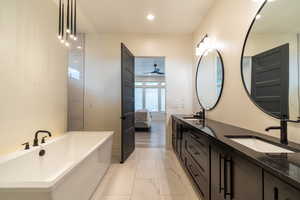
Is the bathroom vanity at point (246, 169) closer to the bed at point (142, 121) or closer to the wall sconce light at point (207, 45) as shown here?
the wall sconce light at point (207, 45)

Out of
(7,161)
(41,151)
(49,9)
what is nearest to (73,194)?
(7,161)

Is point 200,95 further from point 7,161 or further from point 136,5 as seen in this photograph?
point 7,161

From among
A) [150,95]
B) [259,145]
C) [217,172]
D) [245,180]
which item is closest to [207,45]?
[259,145]

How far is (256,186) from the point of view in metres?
1.05

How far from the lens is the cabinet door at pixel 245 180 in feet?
3.40

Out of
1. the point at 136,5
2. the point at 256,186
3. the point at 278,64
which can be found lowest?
the point at 256,186

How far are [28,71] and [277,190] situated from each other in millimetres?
2891

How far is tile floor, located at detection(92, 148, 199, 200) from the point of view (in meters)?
2.38

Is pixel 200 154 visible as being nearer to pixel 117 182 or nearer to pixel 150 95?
pixel 117 182

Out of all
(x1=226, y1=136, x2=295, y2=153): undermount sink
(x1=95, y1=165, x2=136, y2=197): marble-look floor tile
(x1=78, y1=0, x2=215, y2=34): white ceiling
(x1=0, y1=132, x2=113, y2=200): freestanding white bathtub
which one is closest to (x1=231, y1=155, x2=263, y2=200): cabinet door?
(x1=226, y1=136, x2=295, y2=153): undermount sink

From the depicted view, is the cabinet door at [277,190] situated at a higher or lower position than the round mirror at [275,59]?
lower

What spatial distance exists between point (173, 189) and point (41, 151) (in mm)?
1895

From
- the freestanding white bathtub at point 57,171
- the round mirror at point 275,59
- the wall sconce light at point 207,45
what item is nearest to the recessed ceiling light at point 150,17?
the wall sconce light at point 207,45

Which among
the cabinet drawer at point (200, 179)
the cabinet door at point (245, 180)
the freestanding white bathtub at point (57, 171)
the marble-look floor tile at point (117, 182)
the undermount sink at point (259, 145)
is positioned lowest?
the marble-look floor tile at point (117, 182)
